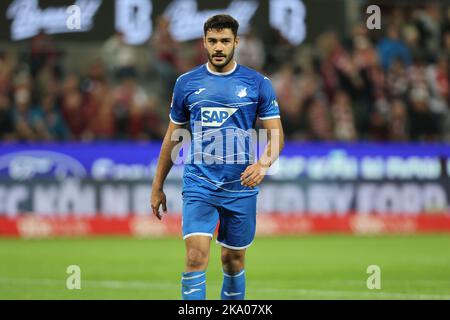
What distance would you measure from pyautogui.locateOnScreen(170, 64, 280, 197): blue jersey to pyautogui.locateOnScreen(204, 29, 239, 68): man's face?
0.53ft

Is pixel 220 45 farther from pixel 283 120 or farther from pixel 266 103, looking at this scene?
pixel 283 120

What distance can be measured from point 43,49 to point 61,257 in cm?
613

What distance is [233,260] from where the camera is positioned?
27.7ft

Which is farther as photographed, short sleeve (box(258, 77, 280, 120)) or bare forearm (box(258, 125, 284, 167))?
short sleeve (box(258, 77, 280, 120))

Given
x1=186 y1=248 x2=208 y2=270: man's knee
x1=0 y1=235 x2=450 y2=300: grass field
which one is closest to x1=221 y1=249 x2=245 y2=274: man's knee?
x1=186 y1=248 x2=208 y2=270: man's knee

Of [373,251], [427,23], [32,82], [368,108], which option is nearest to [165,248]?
[373,251]

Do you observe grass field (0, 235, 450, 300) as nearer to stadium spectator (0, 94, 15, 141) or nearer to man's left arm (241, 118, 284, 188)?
stadium spectator (0, 94, 15, 141)

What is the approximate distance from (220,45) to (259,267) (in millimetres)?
6262

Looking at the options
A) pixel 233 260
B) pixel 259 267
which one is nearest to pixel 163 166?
pixel 233 260

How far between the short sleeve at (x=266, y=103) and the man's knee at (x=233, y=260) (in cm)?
116

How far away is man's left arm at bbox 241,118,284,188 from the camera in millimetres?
7996

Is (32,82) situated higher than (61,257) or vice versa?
(32,82)

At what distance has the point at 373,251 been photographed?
15812 mm
